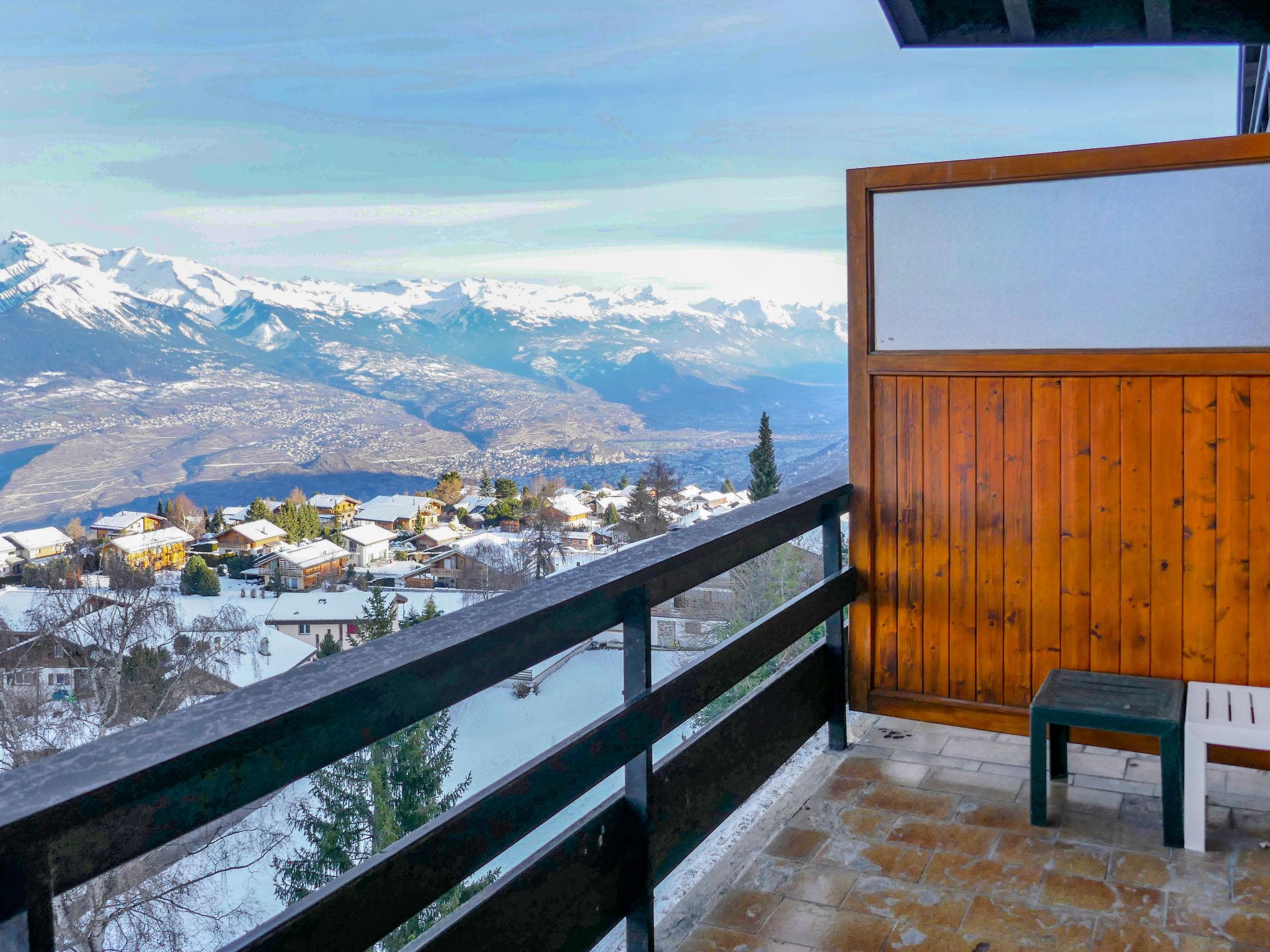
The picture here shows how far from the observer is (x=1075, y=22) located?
342 cm

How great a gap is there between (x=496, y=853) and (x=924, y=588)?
2051 mm

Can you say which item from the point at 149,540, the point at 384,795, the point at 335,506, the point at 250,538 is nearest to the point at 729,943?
the point at 384,795

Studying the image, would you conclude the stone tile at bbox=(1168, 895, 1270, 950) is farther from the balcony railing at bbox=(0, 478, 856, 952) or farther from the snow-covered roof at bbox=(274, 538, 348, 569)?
the snow-covered roof at bbox=(274, 538, 348, 569)

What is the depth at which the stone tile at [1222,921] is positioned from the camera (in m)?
1.89

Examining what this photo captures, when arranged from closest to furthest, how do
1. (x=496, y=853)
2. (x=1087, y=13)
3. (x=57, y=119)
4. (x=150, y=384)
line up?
1. (x=496, y=853)
2. (x=1087, y=13)
3. (x=150, y=384)
4. (x=57, y=119)

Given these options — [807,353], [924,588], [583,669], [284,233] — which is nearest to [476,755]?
[583,669]

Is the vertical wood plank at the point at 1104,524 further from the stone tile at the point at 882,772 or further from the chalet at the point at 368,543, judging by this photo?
the chalet at the point at 368,543

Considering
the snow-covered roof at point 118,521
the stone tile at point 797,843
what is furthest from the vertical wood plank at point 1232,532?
the snow-covered roof at point 118,521

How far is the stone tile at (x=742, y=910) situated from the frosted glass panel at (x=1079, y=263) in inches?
66.1

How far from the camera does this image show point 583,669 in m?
9.46

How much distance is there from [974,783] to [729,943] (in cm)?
104

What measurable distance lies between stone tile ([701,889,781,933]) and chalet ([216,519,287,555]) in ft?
69.9

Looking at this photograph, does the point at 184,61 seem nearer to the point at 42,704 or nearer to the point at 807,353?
the point at 807,353

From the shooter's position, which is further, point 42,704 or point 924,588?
point 42,704
